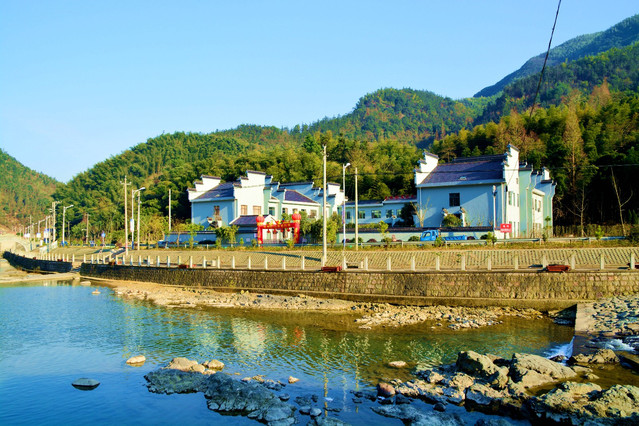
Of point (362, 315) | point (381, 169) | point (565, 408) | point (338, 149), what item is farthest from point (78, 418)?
point (338, 149)

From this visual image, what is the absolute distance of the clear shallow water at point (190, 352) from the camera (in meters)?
13.1

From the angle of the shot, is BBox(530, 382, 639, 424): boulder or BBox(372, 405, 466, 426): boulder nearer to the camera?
BBox(530, 382, 639, 424): boulder

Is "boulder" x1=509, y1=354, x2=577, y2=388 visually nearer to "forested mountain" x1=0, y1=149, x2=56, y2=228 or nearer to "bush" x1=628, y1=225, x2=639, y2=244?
"bush" x1=628, y1=225, x2=639, y2=244

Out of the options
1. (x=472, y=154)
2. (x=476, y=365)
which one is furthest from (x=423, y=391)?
(x=472, y=154)

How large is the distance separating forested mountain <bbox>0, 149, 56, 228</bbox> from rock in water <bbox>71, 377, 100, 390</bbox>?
131086mm

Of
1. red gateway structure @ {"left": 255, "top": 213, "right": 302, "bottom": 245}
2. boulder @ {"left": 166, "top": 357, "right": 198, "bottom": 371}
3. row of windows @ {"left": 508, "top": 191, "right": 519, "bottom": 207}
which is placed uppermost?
row of windows @ {"left": 508, "top": 191, "right": 519, "bottom": 207}

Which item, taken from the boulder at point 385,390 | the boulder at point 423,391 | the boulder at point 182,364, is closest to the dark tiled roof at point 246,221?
the boulder at point 182,364

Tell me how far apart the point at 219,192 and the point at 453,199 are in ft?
90.8

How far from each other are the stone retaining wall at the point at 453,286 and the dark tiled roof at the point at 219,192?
23.7m

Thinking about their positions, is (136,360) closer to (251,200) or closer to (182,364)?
(182,364)

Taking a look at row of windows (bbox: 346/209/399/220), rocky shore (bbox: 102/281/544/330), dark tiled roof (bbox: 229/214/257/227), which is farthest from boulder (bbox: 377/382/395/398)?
row of windows (bbox: 346/209/399/220)

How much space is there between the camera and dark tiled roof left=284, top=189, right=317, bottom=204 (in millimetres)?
58159

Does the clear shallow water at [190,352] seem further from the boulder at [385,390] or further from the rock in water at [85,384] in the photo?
the boulder at [385,390]

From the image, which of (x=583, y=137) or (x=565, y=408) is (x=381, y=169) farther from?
(x=565, y=408)
